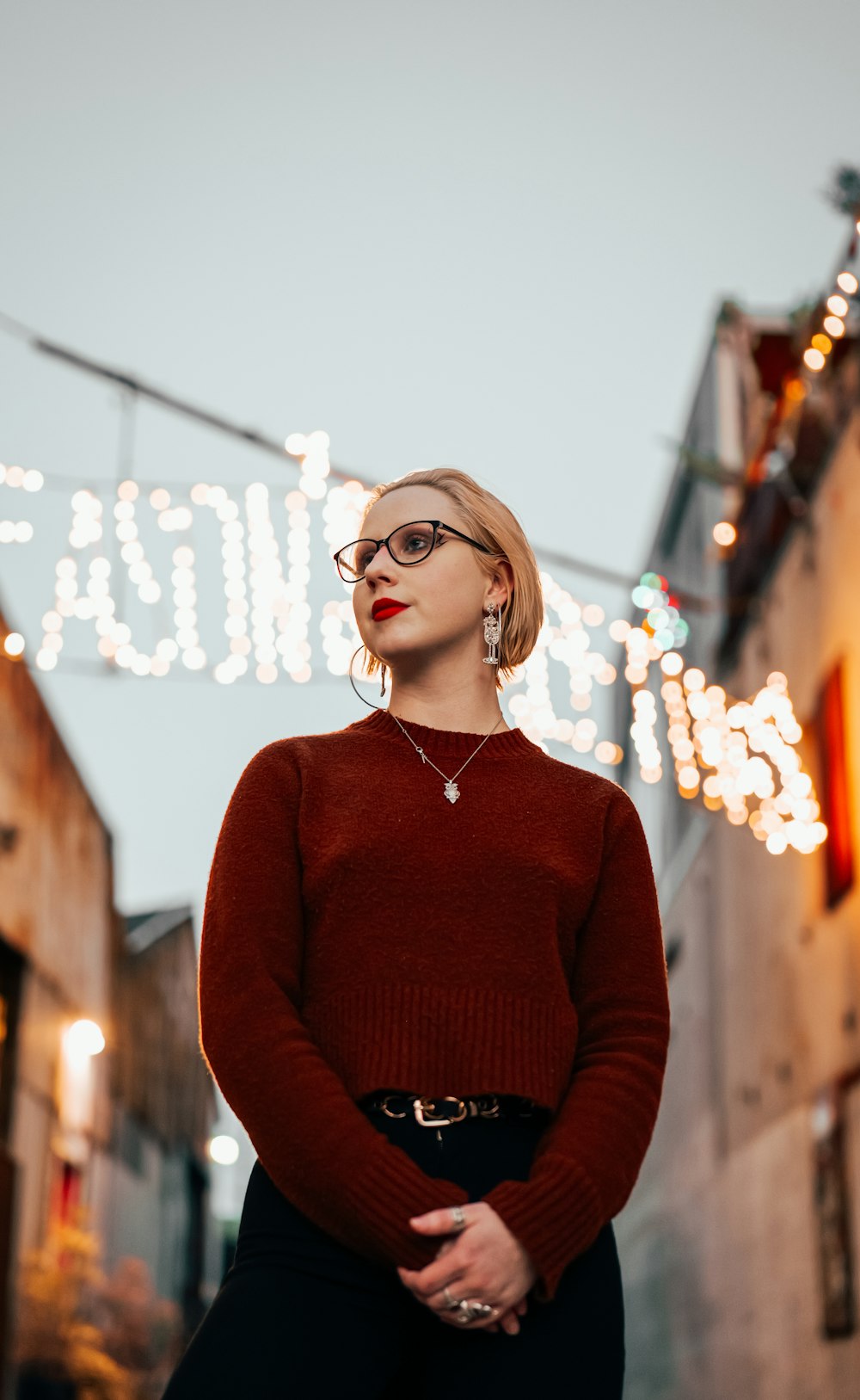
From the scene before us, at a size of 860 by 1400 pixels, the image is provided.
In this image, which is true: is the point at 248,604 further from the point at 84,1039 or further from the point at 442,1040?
the point at 442,1040

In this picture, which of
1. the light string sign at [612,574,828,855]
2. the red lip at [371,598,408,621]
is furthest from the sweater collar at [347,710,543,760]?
the light string sign at [612,574,828,855]

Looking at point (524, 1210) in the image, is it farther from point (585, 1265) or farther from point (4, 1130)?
point (4, 1130)

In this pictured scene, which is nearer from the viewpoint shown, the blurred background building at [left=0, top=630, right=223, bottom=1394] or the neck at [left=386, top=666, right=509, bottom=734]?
the neck at [left=386, top=666, right=509, bottom=734]

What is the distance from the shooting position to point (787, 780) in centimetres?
701

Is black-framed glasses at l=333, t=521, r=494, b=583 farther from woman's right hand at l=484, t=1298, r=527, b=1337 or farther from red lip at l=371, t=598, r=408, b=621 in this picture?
woman's right hand at l=484, t=1298, r=527, b=1337

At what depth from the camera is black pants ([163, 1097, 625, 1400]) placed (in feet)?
4.77

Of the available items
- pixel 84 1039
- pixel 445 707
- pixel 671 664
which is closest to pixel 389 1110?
pixel 445 707

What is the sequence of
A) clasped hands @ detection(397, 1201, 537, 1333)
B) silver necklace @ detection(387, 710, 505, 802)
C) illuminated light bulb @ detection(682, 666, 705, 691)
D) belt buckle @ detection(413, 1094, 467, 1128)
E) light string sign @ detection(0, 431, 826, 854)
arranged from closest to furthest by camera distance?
clasped hands @ detection(397, 1201, 537, 1333) → belt buckle @ detection(413, 1094, 467, 1128) → silver necklace @ detection(387, 710, 505, 802) → light string sign @ detection(0, 431, 826, 854) → illuminated light bulb @ detection(682, 666, 705, 691)

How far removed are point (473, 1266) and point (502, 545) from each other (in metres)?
0.83

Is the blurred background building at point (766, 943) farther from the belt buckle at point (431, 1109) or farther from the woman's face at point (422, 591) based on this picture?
the belt buckle at point (431, 1109)

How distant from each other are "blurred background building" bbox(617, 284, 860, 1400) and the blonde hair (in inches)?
189

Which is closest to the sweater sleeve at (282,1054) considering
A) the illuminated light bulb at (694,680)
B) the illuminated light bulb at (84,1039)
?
the illuminated light bulb at (694,680)

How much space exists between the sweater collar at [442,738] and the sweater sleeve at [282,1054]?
0.43 ft

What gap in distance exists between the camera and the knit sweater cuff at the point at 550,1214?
1.45 metres
